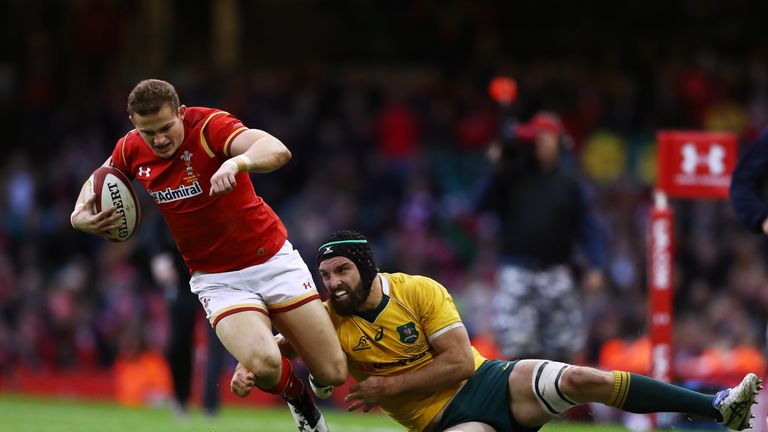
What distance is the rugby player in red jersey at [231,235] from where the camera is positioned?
21.9ft

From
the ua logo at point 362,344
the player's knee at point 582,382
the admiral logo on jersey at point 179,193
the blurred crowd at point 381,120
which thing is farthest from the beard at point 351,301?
the blurred crowd at point 381,120

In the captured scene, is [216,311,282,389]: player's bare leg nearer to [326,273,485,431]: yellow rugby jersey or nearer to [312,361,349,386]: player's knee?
[312,361,349,386]: player's knee

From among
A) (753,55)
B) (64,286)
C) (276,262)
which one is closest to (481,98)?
(753,55)

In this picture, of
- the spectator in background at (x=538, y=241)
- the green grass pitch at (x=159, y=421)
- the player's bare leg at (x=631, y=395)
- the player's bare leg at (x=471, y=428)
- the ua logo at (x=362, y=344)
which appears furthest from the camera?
the spectator in background at (x=538, y=241)

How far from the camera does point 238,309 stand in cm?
688

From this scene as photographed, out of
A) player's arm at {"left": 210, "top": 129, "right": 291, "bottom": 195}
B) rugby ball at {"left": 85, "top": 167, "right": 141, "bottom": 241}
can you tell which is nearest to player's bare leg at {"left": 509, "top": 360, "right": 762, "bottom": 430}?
player's arm at {"left": 210, "top": 129, "right": 291, "bottom": 195}

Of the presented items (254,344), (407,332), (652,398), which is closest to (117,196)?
(254,344)

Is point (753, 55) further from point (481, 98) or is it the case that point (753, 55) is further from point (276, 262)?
point (276, 262)

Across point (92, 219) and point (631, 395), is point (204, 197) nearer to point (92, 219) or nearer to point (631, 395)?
point (92, 219)

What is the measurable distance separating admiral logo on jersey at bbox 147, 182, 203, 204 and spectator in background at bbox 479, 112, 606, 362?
3953 mm

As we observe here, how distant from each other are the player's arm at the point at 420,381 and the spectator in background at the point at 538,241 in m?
3.89

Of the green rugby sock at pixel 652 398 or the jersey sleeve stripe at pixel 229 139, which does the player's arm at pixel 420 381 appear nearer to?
the green rugby sock at pixel 652 398

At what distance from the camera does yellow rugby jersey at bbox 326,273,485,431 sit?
643cm

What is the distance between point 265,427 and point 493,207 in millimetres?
2608
